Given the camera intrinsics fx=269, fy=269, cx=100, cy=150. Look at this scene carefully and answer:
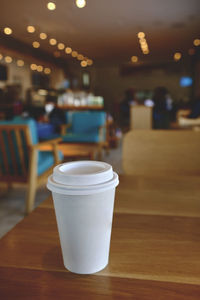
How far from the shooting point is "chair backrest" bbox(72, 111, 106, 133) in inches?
187

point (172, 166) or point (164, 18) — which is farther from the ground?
point (164, 18)

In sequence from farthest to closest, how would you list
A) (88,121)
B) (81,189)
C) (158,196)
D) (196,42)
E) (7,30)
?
(88,121) → (196,42) → (7,30) → (158,196) → (81,189)

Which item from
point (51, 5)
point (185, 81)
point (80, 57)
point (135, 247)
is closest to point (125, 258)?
point (135, 247)

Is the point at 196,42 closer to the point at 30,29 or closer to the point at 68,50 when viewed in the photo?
the point at 68,50

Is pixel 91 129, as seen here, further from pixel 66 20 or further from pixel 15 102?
pixel 66 20

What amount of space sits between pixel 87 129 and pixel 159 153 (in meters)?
3.53

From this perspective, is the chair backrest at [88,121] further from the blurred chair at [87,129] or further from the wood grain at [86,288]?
the wood grain at [86,288]

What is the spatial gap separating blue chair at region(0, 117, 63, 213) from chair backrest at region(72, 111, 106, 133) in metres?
2.28

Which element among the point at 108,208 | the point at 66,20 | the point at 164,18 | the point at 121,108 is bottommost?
the point at 121,108

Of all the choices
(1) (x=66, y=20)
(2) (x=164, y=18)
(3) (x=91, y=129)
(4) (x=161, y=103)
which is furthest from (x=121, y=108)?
(1) (x=66, y=20)

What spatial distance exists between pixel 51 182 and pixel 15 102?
20.1 feet

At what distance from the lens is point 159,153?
139cm

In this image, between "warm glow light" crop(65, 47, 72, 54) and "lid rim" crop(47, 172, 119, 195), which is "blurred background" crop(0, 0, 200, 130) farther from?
"lid rim" crop(47, 172, 119, 195)

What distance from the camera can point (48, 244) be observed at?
1.66ft
